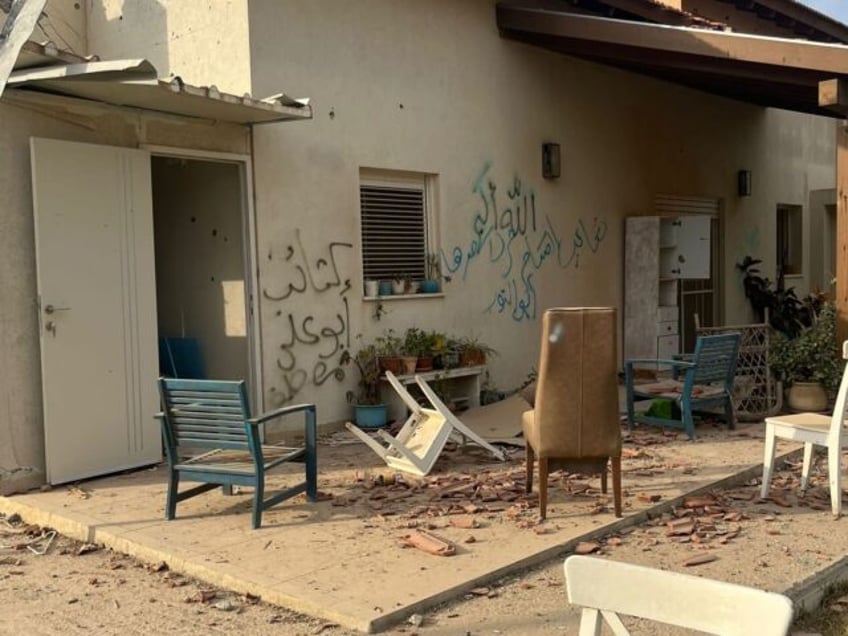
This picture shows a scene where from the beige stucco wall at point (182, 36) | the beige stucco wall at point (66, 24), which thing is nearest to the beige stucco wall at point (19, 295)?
the beige stucco wall at point (182, 36)

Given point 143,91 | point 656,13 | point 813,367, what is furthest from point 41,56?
point 656,13

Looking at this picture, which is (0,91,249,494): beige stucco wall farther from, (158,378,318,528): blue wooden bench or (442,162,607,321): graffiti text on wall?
(442,162,607,321): graffiti text on wall

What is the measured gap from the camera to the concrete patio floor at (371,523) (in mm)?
4125

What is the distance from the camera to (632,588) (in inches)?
79.7

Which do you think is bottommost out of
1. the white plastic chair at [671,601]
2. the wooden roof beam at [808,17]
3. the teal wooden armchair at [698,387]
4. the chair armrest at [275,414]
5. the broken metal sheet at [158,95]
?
the teal wooden armchair at [698,387]

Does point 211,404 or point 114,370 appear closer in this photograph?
point 211,404

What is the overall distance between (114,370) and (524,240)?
524 centimetres

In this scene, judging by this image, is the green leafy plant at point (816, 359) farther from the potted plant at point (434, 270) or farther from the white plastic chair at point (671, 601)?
the white plastic chair at point (671, 601)

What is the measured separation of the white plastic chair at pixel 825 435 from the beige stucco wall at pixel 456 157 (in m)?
3.94

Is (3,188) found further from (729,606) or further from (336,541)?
(729,606)

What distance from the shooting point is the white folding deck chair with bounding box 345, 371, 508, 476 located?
19.7ft

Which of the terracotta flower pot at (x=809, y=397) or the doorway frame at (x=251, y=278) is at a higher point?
the doorway frame at (x=251, y=278)

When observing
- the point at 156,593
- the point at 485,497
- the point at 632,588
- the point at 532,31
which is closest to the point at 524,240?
the point at 532,31

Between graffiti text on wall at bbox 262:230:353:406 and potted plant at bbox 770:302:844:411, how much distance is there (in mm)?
4357
